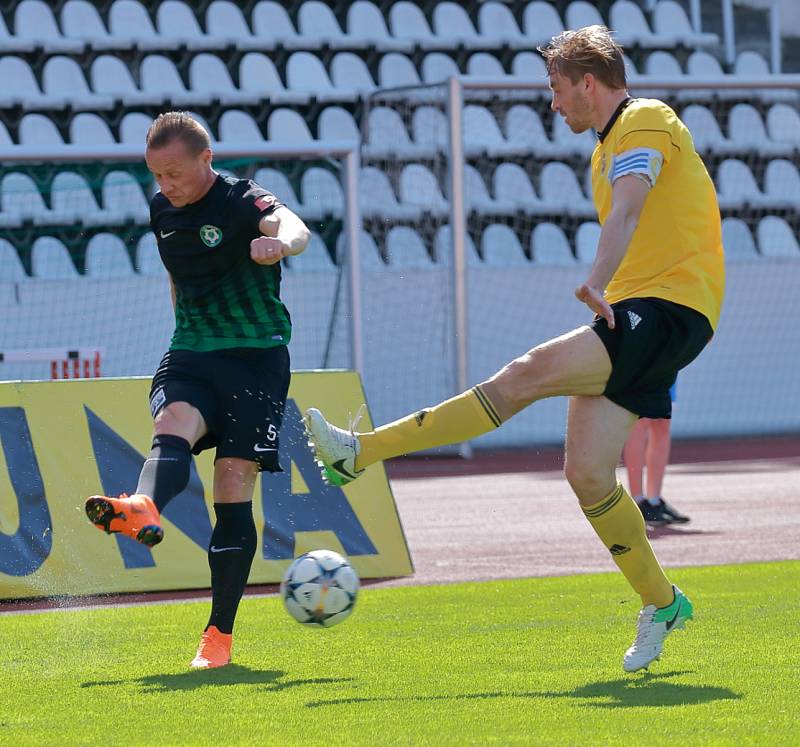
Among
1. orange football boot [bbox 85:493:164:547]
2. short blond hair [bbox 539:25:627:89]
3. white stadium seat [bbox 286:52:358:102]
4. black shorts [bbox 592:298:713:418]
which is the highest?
short blond hair [bbox 539:25:627:89]

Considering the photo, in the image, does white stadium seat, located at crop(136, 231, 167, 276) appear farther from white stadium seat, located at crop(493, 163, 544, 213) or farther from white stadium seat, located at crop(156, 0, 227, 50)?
white stadium seat, located at crop(493, 163, 544, 213)

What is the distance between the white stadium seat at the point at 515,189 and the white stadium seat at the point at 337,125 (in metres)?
1.84

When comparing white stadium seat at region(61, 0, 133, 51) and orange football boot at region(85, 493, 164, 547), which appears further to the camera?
white stadium seat at region(61, 0, 133, 51)

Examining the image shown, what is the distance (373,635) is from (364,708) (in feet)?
5.34

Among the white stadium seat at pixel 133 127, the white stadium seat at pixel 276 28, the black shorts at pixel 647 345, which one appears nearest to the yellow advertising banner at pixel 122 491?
the black shorts at pixel 647 345

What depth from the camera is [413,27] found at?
1967 cm

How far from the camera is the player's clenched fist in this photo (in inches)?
188

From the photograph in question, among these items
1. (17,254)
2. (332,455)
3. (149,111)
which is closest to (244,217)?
(332,455)

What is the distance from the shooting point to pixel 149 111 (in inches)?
699

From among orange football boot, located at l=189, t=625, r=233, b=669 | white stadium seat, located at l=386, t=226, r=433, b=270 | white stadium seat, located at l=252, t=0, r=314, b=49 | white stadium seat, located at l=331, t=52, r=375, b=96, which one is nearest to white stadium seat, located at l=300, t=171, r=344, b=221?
white stadium seat, located at l=386, t=226, r=433, b=270

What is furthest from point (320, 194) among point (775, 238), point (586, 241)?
point (775, 238)

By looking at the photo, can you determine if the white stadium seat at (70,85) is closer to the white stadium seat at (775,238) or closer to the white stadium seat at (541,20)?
the white stadium seat at (541,20)

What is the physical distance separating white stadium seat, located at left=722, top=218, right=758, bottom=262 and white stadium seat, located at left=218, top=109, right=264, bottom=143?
19.5ft

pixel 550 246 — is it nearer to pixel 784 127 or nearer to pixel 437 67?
pixel 437 67
